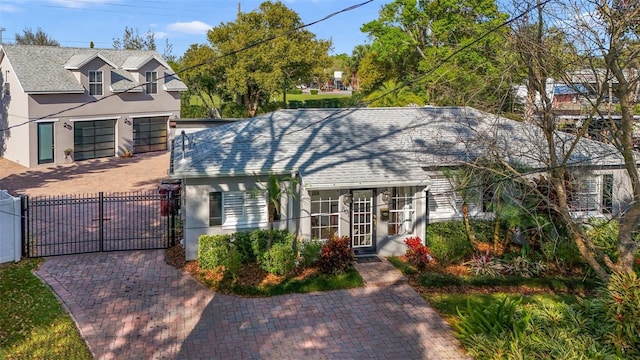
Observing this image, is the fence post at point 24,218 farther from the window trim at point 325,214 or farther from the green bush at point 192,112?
the green bush at point 192,112

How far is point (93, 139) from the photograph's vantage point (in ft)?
114

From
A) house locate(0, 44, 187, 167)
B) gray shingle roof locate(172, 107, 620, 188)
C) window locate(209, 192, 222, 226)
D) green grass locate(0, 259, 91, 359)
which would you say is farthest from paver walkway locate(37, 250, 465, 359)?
house locate(0, 44, 187, 167)

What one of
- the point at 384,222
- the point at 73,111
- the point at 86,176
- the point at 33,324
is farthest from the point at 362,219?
the point at 73,111

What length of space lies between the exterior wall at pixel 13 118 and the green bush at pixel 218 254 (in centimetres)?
2006

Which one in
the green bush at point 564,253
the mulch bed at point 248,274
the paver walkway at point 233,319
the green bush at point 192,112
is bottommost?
the paver walkway at point 233,319

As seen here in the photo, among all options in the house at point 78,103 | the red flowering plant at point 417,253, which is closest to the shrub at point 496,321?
the red flowering plant at point 417,253

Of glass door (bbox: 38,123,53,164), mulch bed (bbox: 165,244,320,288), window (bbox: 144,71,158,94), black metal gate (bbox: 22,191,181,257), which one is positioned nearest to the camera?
mulch bed (bbox: 165,244,320,288)

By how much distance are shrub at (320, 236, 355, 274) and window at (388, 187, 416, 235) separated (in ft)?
7.67

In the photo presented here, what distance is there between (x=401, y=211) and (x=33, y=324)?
1055cm

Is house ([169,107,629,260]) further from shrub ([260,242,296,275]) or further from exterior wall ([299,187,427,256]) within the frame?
shrub ([260,242,296,275])

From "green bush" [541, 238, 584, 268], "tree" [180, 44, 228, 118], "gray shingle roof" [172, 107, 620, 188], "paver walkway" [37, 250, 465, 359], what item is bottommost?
"paver walkway" [37, 250, 465, 359]

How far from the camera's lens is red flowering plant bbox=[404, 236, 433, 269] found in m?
16.3

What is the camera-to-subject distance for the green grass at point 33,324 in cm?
1102

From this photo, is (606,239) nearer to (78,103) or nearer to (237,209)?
(237,209)
